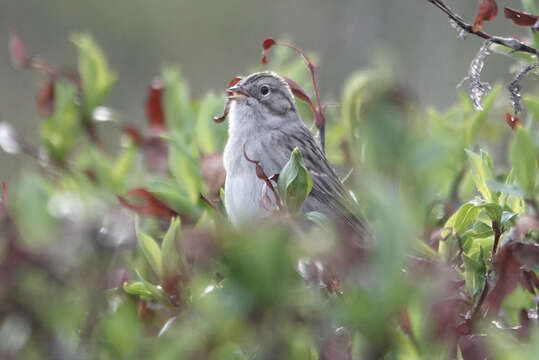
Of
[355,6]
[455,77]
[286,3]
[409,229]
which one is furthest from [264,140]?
[286,3]

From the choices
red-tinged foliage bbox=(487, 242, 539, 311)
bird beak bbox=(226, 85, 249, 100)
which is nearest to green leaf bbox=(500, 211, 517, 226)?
red-tinged foliage bbox=(487, 242, 539, 311)

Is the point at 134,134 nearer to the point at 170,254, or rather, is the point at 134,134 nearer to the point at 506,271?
the point at 170,254

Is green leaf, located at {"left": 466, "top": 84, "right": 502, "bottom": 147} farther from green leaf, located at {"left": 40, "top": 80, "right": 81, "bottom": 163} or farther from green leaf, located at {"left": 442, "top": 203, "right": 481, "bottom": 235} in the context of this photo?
green leaf, located at {"left": 40, "top": 80, "right": 81, "bottom": 163}

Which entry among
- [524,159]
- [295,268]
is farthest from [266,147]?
[295,268]

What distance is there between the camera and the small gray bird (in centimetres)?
212

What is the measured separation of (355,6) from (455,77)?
47.3 inches

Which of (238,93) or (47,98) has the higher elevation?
(47,98)

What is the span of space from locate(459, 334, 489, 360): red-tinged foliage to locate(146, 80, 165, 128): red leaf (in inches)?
45.8

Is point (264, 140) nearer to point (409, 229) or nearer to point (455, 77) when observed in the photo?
point (409, 229)

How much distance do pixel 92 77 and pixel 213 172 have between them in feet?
1.33

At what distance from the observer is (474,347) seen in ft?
3.24

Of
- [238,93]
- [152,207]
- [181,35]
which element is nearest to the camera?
[152,207]

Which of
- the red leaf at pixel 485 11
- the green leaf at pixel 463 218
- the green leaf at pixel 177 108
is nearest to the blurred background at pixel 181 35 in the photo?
the green leaf at pixel 177 108

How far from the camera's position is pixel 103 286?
2.75 feet
